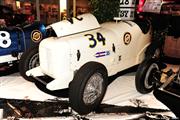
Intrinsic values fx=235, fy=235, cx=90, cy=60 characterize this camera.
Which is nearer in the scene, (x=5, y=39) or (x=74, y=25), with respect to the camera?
(x=74, y=25)

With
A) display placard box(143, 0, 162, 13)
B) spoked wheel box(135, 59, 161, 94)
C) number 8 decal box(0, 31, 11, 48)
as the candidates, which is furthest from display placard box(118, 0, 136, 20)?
number 8 decal box(0, 31, 11, 48)

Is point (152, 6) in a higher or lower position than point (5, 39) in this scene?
higher

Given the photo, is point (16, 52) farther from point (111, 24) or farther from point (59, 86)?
point (111, 24)

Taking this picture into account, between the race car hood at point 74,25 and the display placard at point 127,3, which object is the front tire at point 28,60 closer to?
the race car hood at point 74,25

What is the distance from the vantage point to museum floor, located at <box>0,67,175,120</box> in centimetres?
283

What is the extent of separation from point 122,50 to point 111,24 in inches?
18.2

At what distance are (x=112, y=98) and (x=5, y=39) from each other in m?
1.94

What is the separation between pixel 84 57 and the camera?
3.06 m

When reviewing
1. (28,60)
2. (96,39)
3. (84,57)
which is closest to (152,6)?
(96,39)

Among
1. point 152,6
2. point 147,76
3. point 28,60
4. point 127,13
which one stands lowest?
point 147,76

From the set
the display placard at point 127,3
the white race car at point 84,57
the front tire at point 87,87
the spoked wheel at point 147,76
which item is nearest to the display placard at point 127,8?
the display placard at point 127,3

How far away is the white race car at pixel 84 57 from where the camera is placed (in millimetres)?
2693

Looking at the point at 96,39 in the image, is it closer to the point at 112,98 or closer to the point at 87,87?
the point at 87,87

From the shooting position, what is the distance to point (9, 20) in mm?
5359
